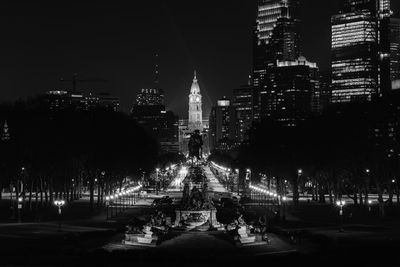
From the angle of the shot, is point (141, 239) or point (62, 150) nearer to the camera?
point (141, 239)

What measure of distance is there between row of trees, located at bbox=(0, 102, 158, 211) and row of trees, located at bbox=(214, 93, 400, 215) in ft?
80.3

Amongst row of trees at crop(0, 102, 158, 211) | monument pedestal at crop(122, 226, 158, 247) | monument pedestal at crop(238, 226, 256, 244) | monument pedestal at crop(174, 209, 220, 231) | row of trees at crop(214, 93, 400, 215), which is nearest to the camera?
monument pedestal at crop(122, 226, 158, 247)

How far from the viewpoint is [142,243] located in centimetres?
6331

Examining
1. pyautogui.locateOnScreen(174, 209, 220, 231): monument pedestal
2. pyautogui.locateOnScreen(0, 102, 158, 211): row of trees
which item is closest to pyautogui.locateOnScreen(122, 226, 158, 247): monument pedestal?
pyautogui.locateOnScreen(174, 209, 220, 231): monument pedestal

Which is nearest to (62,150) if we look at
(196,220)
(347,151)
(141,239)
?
(347,151)

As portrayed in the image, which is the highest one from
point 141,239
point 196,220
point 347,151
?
point 347,151

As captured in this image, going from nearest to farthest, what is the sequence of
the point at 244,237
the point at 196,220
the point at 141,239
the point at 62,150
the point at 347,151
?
the point at 141,239 → the point at 244,237 → the point at 196,220 → the point at 347,151 → the point at 62,150

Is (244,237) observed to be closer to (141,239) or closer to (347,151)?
(141,239)

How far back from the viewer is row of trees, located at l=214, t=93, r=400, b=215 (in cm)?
9475

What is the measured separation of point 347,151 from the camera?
99562 millimetres

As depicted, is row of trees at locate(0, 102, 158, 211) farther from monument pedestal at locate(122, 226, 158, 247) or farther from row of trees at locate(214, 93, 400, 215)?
monument pedestal at locate(122, 226, 158, 247)

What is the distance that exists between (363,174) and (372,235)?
35011 mm

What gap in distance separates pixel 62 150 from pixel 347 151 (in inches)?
1396

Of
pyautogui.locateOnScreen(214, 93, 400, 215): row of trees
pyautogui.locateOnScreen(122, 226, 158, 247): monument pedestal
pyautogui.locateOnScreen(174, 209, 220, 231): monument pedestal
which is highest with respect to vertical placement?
pyautogui.locateOnScreen(214, 93, 400, 215): row of trees
